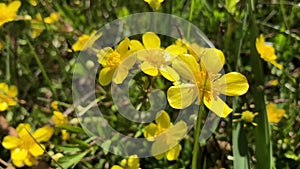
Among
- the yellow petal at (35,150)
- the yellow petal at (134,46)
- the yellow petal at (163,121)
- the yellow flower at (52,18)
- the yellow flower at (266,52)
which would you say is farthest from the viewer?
the yellow flower at (52,18)

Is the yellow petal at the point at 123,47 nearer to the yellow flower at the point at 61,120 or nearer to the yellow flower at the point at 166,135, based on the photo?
the yellow flower at the point at 166,135

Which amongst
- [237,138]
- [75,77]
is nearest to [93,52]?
[75,77]

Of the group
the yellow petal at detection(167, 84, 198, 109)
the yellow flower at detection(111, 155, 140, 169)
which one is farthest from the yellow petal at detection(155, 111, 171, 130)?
the yellow petal at detection(167, 84, 198, 109)

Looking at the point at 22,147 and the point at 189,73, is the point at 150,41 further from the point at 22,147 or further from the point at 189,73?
the point at 22,147

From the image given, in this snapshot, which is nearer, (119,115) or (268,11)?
(119,115)

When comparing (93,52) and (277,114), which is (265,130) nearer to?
(277,114)

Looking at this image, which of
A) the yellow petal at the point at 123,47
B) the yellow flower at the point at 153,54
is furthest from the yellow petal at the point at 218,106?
the yellow petal at the point at 123,47
